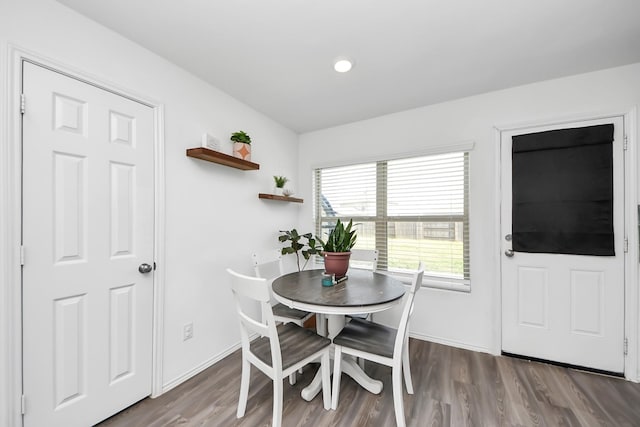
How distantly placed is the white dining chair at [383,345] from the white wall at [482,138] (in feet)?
3.19

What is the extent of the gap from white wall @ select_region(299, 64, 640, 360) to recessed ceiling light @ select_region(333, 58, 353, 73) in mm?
1121

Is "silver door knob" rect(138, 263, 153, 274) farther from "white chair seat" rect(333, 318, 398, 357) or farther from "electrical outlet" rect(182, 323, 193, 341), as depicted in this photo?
"white chair seat" rect(333, 318, 398, 357)

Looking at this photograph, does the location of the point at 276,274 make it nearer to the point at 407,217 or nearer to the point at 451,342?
the point at 407,217

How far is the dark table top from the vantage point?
1548mm

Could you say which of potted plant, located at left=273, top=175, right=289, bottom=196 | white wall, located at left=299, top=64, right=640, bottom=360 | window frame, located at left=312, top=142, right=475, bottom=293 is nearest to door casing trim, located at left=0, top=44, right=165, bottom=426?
potted plant, located at left=273, top=175, right=289, bottom=196

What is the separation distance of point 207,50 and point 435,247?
269cm

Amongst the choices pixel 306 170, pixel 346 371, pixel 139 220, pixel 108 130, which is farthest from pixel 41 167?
pixel 306 170

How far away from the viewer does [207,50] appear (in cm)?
182

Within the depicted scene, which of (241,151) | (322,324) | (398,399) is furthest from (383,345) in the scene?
(241,151)

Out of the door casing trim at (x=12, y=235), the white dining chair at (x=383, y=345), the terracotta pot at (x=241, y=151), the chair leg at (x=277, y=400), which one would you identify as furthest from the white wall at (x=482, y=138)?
the door casing trim at (x=12, y=235)

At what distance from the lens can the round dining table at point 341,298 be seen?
153 cm

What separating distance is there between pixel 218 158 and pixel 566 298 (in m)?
3.18

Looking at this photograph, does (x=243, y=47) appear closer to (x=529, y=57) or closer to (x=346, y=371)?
(x=529, y=57)

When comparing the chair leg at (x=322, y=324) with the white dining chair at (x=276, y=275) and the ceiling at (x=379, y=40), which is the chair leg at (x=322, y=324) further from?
the ceiling at (x=379, y=40)
